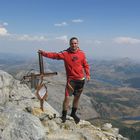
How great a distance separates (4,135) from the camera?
50.6ft

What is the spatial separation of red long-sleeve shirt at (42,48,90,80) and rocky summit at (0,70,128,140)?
3648mm

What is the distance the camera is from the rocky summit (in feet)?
52.0

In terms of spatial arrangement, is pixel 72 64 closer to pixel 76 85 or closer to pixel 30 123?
pixel 76 85

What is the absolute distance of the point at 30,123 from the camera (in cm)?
1639

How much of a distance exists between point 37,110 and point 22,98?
359 centimetres

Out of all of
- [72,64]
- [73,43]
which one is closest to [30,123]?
[72,64]

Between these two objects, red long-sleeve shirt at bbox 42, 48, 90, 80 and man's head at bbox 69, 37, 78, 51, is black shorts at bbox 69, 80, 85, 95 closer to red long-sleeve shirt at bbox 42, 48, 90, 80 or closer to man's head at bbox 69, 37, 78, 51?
red long-sleeve shirt at bbox 42, 48, 90, 80

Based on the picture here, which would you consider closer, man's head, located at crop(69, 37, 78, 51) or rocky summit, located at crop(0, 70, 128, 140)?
rocky summit, located at crop(0, 70, 128, 140)

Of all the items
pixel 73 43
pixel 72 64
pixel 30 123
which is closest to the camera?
pixel 30 123

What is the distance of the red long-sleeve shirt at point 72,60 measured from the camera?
20.1 metres

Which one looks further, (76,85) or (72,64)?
(76,85)

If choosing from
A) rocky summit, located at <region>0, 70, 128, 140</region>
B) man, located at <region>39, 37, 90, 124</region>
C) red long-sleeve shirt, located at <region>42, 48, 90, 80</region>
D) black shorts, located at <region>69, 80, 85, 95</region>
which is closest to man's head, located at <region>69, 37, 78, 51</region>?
man, located at <region>39, 37, 90, 124</region>

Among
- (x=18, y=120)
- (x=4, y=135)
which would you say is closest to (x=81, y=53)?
(x=18, y=120)

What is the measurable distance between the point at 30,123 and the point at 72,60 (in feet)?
18.9
